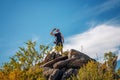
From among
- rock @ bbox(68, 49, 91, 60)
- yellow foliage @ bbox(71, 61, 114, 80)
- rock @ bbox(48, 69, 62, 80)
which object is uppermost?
rock @ bbox(68, 49, 91, 60)

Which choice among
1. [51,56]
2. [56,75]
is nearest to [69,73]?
[56,75]

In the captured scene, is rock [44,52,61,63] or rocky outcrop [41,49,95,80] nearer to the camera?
rocky outcrop [41,49,95,80]

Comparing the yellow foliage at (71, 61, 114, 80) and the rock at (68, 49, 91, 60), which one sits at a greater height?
the rock at (68, 49, 91, 60)

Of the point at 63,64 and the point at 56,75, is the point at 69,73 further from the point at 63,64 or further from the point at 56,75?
the point at 63,64

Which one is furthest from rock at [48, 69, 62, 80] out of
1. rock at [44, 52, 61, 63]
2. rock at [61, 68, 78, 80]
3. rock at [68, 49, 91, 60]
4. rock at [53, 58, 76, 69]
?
rock at [44, 52, 61, 63]

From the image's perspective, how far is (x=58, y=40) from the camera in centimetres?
4047

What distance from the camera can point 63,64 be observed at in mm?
38938

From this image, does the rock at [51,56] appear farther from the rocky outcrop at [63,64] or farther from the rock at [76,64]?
the rock at [76,64]

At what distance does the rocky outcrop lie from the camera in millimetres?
37066

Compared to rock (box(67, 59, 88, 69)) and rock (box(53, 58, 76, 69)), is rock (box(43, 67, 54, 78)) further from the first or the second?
rock (box(67, 59, 88, 69))

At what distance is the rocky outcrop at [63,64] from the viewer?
37.1 meters

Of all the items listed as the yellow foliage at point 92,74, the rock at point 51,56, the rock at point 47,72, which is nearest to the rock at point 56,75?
the rock at point 47,72

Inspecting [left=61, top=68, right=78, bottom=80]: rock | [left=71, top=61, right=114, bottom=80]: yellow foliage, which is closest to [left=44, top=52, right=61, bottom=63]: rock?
[left=61, top=68, right=78, bottom=80]: rock

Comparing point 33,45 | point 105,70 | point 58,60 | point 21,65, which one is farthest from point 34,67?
point 58,60
